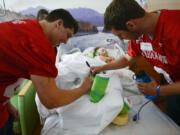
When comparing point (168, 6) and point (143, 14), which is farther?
point (168, 6)

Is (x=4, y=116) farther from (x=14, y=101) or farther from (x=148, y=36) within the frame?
(x=148, y=36)

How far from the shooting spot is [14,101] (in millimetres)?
1603

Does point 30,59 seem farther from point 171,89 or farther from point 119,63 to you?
point 119,63

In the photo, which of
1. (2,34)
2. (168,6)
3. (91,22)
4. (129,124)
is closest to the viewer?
(2,34)

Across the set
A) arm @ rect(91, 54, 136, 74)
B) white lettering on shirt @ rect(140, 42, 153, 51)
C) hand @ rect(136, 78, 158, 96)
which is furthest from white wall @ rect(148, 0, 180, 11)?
hand @ rect(136, 78, 158, 96)

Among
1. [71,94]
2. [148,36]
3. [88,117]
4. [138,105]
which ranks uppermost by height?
[148,36]

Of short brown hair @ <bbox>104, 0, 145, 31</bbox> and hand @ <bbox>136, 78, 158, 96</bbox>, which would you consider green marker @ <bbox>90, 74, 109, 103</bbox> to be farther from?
short brown hair @ <bbox>104, 0, 145, 31</bbox>

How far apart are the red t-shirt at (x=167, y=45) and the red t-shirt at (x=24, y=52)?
68 cm

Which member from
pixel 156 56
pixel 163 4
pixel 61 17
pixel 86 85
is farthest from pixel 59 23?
pixel 163 4

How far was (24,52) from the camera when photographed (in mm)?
684

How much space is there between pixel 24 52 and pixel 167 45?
813 millimetres

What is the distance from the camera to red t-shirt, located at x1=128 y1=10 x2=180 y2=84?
2.80ft

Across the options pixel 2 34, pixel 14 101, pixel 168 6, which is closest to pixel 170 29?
pixel 2 34

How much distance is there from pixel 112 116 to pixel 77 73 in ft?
1.68
